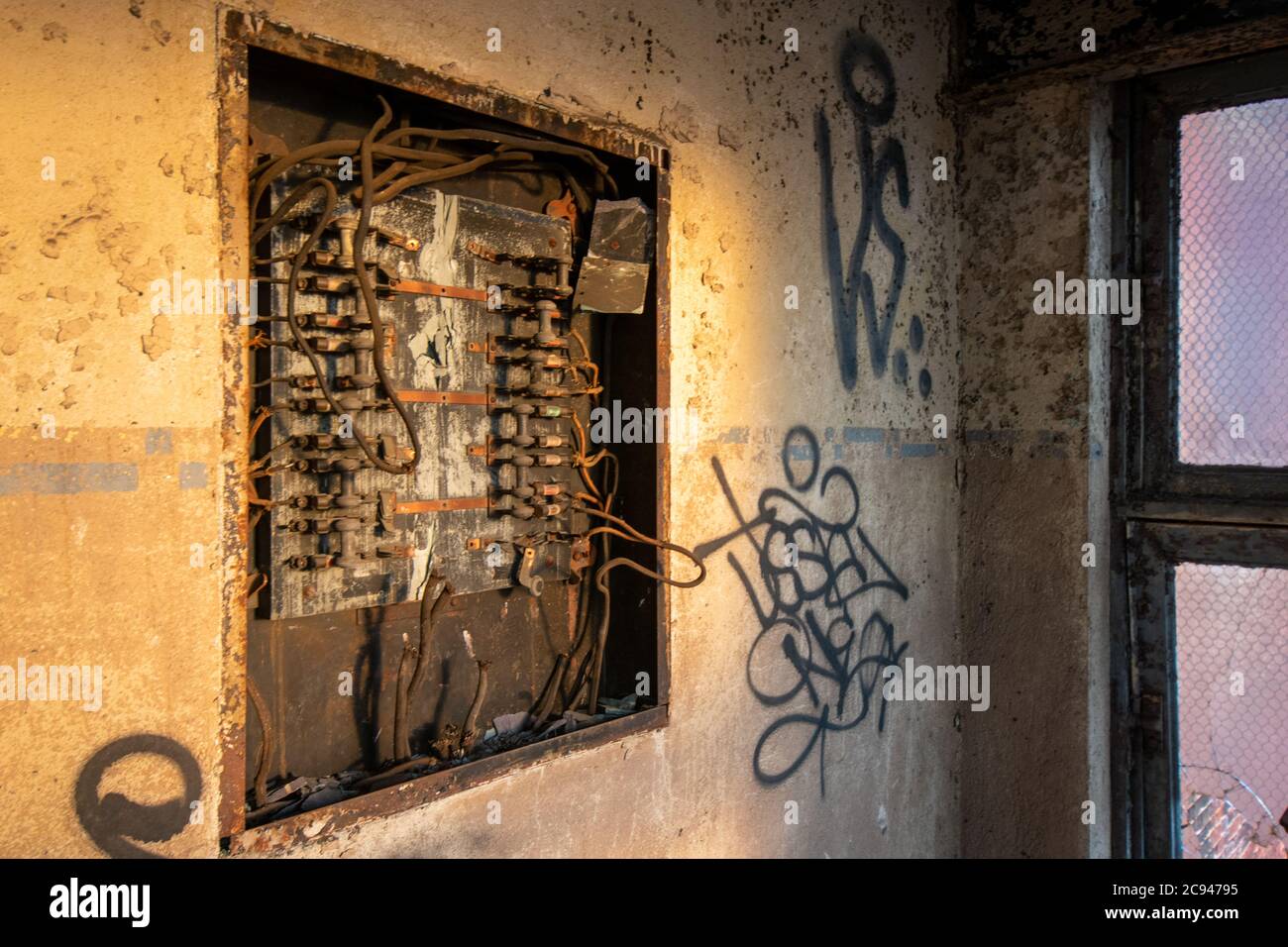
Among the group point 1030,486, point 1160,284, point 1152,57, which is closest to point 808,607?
point 1030,486

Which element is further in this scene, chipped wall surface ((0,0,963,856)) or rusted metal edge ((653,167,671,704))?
rusted metal edge ((653,167,671,704))

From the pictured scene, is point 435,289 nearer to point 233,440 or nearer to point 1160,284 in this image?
point 233,440

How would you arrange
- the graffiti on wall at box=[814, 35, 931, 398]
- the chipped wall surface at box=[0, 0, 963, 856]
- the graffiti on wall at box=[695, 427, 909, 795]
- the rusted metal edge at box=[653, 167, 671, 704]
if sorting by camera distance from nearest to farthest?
the chipped wall surface at box=[0, 0, 963, 856]
the rusted metal edge at box=[653, 167, 671, 704]
the graffiti on wall at box=[695, 427, 909, 795]
the graffiti on wall at box=[814, 35, 931, 398]

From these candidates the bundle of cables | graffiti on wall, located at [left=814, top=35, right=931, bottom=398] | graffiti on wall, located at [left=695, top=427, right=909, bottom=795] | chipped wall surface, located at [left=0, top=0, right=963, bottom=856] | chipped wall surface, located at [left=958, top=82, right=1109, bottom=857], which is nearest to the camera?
chipped wall surface, located at [left=0, top=0, right=963, bottom=856]

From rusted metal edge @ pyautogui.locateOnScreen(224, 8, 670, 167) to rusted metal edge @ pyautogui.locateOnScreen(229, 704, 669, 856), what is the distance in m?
1.04

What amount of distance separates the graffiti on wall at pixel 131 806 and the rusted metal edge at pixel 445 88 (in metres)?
0.90

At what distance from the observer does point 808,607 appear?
2.13 metres

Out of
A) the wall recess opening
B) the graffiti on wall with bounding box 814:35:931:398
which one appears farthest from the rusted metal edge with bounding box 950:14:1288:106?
the wall recess opening

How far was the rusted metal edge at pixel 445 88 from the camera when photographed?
3.87 feet

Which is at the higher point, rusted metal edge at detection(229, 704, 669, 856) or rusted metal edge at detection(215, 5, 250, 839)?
rusted metal edge at detection(215, 5, 250, 839)

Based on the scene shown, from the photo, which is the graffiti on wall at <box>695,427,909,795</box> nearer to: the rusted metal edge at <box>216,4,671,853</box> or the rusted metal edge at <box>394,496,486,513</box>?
the rusted metal edge at <box>394,496,486,513</box>

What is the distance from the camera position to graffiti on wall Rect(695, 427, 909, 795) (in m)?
2.00

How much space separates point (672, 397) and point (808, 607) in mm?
677

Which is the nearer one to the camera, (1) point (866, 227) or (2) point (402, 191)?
(2) point (402, 191)
